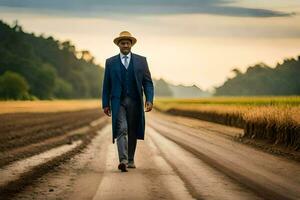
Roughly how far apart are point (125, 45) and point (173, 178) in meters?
2.63

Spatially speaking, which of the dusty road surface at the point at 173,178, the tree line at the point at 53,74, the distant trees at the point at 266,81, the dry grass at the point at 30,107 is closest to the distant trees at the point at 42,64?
the tree line at the point at 53,74

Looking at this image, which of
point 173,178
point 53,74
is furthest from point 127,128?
point 53,74

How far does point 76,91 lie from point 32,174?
169 meters

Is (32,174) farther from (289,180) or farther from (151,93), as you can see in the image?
(289,180)

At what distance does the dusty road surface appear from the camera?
29.8ft

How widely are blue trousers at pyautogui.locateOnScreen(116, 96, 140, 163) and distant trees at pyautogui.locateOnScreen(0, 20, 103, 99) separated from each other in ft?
349

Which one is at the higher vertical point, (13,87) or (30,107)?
(13,87)

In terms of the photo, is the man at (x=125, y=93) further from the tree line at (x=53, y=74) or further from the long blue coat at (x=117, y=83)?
the tree line at (x=53, y=74)

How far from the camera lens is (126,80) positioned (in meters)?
12.3

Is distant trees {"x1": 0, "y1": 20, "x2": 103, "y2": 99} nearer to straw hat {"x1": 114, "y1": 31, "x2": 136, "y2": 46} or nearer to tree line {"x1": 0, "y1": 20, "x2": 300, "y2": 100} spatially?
tree line {"x1": 0, "y1": 20, "x2": 300, "y2": 100}

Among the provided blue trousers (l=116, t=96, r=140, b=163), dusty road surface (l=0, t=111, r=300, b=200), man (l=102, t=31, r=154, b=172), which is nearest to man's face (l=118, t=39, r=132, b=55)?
man (l=102, t=31, r=154, b=172)

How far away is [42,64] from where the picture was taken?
140 metres

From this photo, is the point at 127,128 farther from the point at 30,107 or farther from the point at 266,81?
the point at 266,81

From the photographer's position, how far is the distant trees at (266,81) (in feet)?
510
